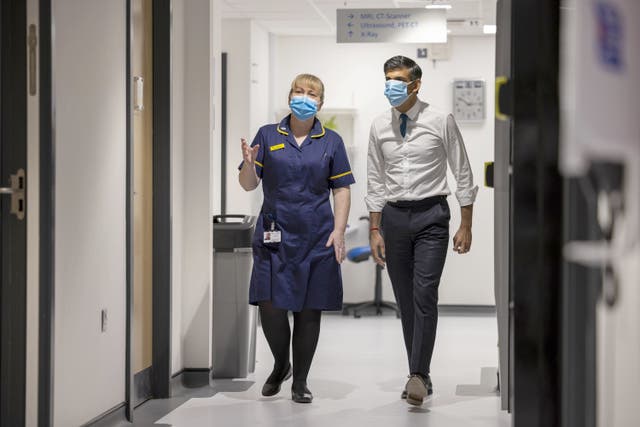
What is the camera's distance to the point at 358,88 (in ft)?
29.9

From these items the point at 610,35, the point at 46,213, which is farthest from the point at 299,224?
the point at 610,35

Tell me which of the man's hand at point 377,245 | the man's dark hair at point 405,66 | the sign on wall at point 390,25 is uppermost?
the sign on wall at point 390,25

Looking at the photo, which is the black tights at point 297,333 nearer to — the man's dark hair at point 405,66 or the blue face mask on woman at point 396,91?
the blue face mask on woman at point 396,91

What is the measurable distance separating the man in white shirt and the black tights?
409mm

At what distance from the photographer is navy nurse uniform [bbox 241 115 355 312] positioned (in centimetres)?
468

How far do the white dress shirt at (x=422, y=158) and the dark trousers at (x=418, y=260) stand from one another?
60mm

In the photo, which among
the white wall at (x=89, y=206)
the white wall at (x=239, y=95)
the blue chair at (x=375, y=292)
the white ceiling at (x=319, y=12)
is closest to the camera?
the white wall at (x=89, y=206)

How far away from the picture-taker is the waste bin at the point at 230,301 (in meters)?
5.32

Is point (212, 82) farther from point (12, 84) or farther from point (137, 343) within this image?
point (12, 84)

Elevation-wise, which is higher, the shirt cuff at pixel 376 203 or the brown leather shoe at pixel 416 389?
the shirt cuff at pixel 376 203

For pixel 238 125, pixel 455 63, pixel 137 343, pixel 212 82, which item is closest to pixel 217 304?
pixel 137 343

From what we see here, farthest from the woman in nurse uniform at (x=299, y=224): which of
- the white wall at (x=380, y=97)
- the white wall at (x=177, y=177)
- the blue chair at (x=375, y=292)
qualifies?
the white wall at (x=380, y=97)

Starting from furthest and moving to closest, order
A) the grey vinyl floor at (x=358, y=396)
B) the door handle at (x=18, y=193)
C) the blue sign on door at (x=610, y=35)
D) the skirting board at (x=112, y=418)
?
the grey vinyl floor at (x=358, y=396), the skirting board at (x=112, y=418), the door handle at (x=18, y=193), the blue sign on door at (x=610, y=35)

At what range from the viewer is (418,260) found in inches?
183
